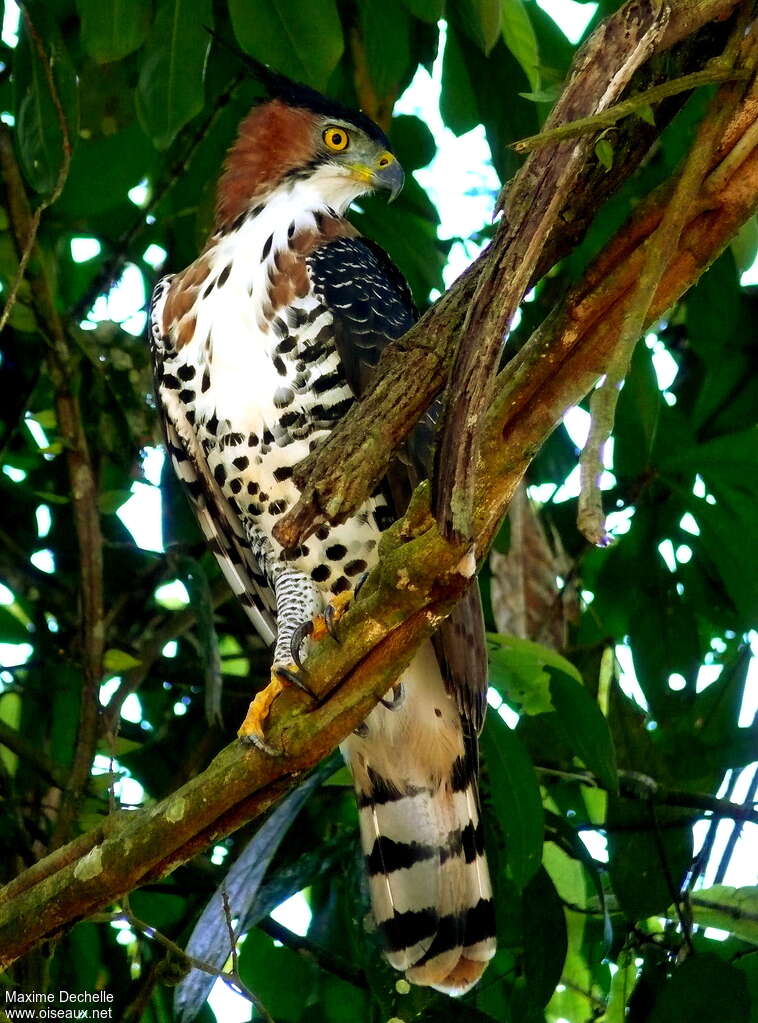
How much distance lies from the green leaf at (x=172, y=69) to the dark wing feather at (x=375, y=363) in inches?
22.1

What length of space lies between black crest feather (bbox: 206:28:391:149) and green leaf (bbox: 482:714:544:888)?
1.85 meters

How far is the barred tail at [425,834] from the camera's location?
11.9 ft

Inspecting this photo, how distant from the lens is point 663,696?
435 cm

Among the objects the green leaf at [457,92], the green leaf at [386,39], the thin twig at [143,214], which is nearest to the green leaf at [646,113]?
the green leaf at [386,39]

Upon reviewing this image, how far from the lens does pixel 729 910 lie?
3.48 metres

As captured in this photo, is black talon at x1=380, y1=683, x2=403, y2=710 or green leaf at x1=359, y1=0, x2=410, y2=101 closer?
green leaf at x1=359, y1=0, x2=410, y2=101

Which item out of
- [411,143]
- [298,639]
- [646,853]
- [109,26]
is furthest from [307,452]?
[411,143]

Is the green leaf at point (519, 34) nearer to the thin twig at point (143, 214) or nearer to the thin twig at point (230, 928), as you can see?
the thin twig at point (143, 214)

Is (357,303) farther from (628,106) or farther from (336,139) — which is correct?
(628,106)

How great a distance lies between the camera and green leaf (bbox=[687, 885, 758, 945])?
336 centimetres

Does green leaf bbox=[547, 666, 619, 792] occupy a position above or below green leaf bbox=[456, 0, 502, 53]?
below

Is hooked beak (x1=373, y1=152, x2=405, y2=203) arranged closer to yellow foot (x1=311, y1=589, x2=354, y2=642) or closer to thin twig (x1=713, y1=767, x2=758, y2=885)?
yellow foot (x1=311, y1=589, x2=354, y2=642)

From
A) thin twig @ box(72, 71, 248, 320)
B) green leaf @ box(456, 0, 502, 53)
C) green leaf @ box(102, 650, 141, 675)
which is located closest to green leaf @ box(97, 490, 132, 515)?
green leaf @ box(102, 650, 141, 675)

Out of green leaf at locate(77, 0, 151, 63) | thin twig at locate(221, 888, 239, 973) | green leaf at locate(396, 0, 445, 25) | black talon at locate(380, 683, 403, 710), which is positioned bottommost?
thin twig at locate(221, 888, 239, 973)
